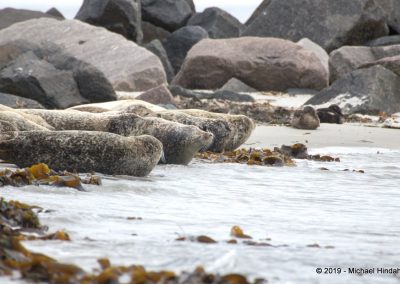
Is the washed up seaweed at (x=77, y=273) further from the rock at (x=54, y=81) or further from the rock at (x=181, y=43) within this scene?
the rock at (x=181, y=43)

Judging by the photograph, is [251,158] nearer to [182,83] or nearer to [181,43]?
[182,83]

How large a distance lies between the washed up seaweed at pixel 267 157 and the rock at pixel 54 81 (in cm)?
627

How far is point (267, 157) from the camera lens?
666 centimetres

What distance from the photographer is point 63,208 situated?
3727 mm

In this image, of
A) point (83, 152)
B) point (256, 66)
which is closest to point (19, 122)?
point (83, 152)

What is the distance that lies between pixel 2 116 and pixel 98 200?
76.8 inches

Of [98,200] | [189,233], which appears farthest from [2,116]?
[189,233]

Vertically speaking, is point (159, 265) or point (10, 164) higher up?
point (159, 265)

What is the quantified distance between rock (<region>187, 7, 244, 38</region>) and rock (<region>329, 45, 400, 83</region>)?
40.4 feet

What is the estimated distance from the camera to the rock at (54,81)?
42.9 ft

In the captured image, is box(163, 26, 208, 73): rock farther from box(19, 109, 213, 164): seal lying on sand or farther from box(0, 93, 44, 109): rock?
box(19, 109, 213, 164): seal lying on sand

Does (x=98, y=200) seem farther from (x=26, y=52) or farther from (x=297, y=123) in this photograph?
(x=26, y=52)

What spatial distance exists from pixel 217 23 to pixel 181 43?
447cm

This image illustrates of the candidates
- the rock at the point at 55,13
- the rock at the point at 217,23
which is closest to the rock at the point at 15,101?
the rock at the point at 217,23
